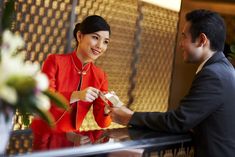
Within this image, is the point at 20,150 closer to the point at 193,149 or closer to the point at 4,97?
the point at 4,97

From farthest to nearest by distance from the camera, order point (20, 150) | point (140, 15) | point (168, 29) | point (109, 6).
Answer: point (168, 29)
point (140, 15)
point (109, 6)
point (20, 150)

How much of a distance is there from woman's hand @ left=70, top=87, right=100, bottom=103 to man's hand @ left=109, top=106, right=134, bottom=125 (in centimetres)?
12

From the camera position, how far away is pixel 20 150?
1.64 m

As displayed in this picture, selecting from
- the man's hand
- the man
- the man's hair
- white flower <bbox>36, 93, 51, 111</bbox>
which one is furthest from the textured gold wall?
white flower <bbox>36, 93, 51, 111</bbox>

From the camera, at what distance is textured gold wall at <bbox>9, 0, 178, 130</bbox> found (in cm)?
347

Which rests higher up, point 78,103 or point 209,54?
point 209,54

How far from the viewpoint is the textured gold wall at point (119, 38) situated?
3.47 meters

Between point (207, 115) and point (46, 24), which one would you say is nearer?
point (207, 115)

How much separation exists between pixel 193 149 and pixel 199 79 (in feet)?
1.30

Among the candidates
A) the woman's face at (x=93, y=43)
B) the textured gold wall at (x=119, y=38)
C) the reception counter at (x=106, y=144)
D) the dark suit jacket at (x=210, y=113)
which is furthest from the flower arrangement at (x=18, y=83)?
the textured gold wall at (x=119, y=38)

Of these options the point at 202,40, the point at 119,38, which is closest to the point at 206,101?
the point at 202,40

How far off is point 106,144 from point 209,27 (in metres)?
0.85

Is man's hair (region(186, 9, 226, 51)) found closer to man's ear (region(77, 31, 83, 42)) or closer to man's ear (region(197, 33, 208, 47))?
man's ear (region(197, 33, 208, 47))

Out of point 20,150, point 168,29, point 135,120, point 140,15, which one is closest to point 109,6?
point 140,15
